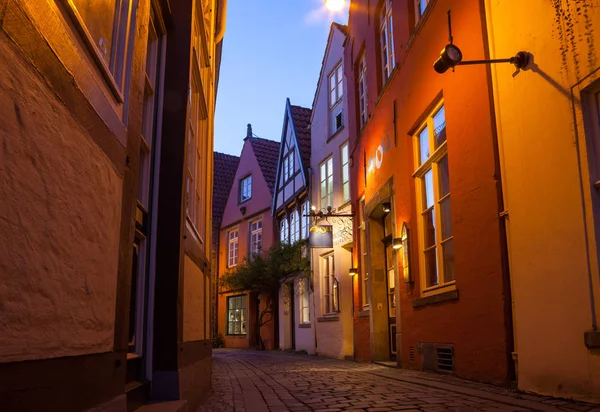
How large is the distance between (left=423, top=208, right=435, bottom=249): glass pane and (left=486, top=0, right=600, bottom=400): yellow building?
7.40ft

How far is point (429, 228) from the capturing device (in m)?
7.52

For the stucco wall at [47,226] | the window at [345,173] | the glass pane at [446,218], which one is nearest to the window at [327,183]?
the window at [345,173]

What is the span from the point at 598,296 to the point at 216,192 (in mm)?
23617

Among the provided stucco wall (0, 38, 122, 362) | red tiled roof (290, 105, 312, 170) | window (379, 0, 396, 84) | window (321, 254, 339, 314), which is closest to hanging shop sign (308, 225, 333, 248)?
window (321, 254, 339, 314)

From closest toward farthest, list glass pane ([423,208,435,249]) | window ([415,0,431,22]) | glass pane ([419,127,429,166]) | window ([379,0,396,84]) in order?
glass pane ([423,208,435,249]) < glass pane ([419,127,429,166]) < window ([415,0,431,22]) < window ([379,0,396,84])

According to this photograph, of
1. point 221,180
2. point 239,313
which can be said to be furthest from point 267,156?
point 239,313

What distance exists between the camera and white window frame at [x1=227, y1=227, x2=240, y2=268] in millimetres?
23312

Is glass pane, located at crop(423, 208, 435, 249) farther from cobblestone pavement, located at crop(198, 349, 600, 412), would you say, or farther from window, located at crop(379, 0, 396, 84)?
window, located at crop(379, 0, 396, 84)

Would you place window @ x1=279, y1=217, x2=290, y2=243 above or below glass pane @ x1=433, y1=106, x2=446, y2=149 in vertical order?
above

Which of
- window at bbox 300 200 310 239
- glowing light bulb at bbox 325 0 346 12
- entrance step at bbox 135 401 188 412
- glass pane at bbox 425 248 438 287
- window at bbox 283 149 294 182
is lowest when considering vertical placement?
entrance step at bbox 135 401 188 412

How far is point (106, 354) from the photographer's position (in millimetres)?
2307

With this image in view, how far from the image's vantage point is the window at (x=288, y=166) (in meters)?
18.3

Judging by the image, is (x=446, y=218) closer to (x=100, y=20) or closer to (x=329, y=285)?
(x=100, y=20)

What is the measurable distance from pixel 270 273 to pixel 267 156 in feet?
22.8
